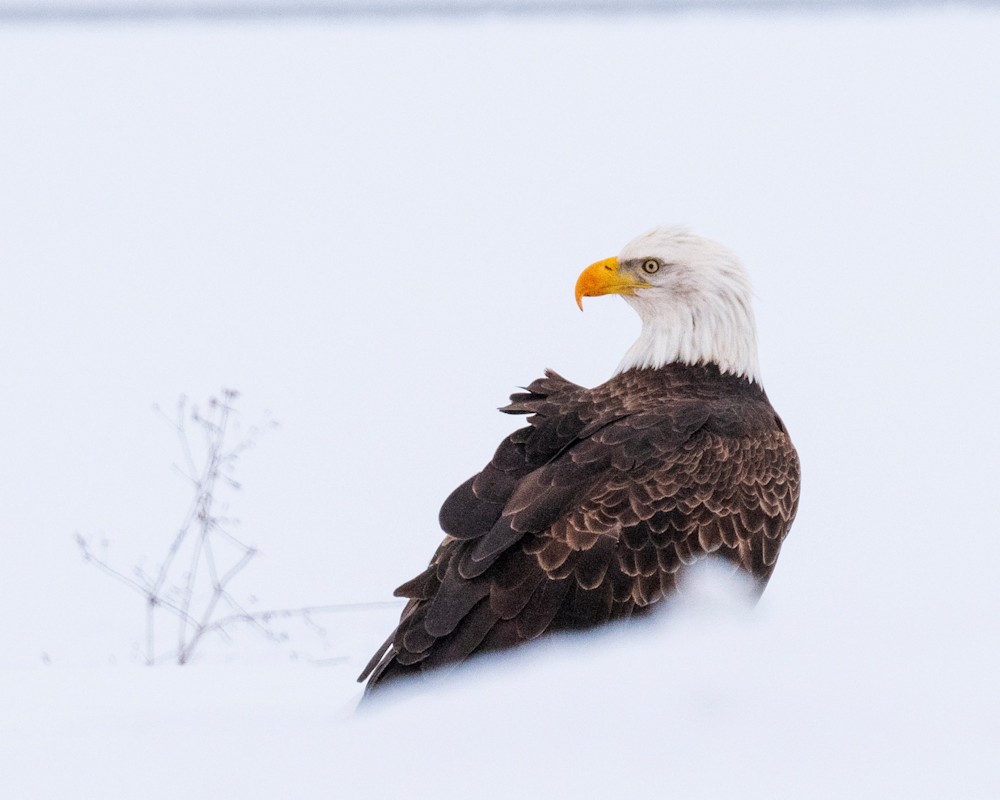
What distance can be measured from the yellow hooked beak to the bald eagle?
0.66ft

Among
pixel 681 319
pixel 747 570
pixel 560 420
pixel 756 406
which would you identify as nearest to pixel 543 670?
pixel 747 570

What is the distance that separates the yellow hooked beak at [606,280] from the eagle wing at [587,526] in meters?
0.37

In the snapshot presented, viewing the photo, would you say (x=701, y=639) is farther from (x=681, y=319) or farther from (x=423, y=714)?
(x=681, y=319)

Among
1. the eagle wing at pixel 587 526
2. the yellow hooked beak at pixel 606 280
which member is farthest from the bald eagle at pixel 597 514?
the yellow hooked beak at pixel 606 280

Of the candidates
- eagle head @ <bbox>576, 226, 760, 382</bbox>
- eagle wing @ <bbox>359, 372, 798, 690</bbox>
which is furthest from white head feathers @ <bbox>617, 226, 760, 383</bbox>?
eagle wing @ <bbox>359, 372, 798, 690</bbox>

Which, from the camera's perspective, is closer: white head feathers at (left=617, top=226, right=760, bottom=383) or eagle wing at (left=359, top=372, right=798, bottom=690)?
eagle wing at (left=359, top=372, right=798, bottom=690)

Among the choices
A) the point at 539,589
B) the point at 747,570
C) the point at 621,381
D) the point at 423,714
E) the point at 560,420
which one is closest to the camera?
the point at 423,714

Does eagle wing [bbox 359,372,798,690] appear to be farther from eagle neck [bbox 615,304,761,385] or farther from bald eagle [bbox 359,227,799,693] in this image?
eagle neck [bbox 615,304,761,385]

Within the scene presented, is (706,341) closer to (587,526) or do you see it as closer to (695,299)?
(695,299)

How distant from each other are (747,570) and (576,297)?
2.46 feet

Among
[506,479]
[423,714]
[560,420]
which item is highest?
[560,420]

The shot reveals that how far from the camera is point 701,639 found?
80 centimetres

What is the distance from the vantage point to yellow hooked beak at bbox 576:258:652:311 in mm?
2408

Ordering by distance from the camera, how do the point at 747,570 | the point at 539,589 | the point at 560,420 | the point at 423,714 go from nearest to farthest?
the point at 423,714 < the point at 539,589 < the point at 747,570 < the point at 560,420
